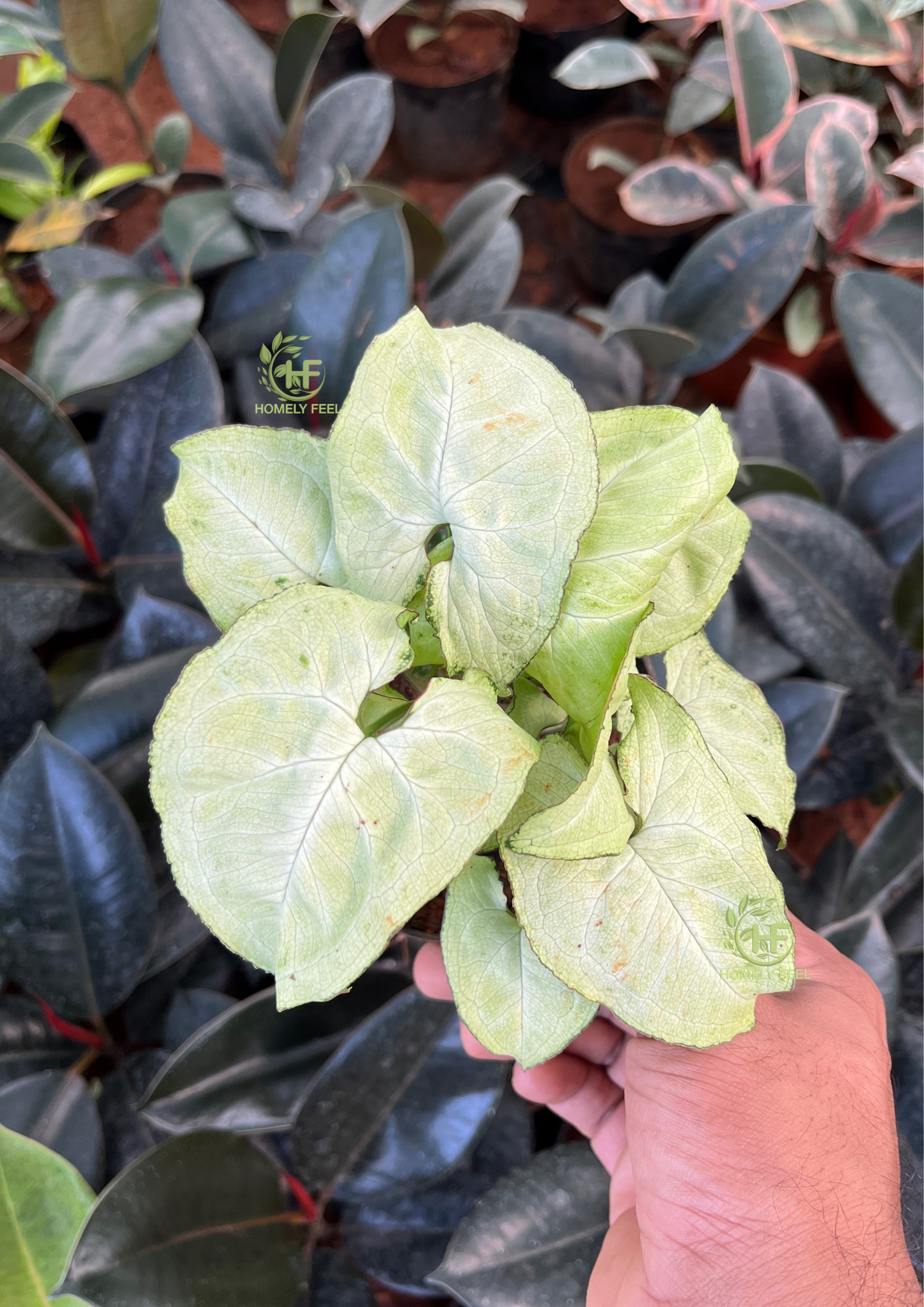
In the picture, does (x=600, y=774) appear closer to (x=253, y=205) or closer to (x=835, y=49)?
(x=253, y=205)

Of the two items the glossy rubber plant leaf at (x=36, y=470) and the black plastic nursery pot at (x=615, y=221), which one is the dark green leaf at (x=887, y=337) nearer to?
the black plastic nursery pot at (x=615, y=221)

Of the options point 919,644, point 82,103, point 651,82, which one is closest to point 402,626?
point 919,644

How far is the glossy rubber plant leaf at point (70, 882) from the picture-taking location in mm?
676

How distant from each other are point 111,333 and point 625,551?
30.0 inches

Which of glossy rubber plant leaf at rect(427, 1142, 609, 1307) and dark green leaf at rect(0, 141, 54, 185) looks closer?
glossy rubber plant leaf at rect(427, 1142, 609, 1307)

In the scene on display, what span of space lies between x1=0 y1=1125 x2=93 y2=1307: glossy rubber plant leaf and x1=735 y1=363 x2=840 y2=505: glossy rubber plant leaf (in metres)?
0.96

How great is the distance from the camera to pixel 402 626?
0.38 meters

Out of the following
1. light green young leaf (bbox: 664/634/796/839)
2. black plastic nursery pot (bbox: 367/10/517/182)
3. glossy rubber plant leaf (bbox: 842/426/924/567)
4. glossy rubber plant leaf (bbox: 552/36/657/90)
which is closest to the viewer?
light green young leaf (bbox: 664/634/796/839)

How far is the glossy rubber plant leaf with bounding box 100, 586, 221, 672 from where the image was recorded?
31.5 inches

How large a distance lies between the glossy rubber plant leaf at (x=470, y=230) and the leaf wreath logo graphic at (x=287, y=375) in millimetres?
567

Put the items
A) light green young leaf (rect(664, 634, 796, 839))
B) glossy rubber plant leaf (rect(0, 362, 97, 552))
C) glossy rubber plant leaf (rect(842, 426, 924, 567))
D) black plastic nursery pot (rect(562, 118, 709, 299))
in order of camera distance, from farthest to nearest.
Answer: black plastic nursery pot (rect(562, 118, 709, 299)), glossy rubber plant leaf (rect(842, 426, 924, 567)), glossy rubber plant leaf (rect(0, 362, 97, 552)), light green young leaf (rect(664, 634, 796, 839))

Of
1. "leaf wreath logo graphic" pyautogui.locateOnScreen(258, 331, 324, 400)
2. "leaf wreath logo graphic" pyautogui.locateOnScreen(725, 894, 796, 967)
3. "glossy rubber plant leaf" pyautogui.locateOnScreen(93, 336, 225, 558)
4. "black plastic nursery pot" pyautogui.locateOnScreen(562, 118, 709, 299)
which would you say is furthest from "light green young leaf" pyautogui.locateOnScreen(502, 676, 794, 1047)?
"black plastic nursery pot" pyautogui.locateOnScreen(562, 118, 709, 299)

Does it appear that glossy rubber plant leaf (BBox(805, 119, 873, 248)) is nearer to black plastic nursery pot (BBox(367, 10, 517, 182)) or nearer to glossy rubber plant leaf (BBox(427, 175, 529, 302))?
glossy rubber plant leaf (BBox(427, 175, 529, 302))

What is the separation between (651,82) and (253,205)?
1.05 m
